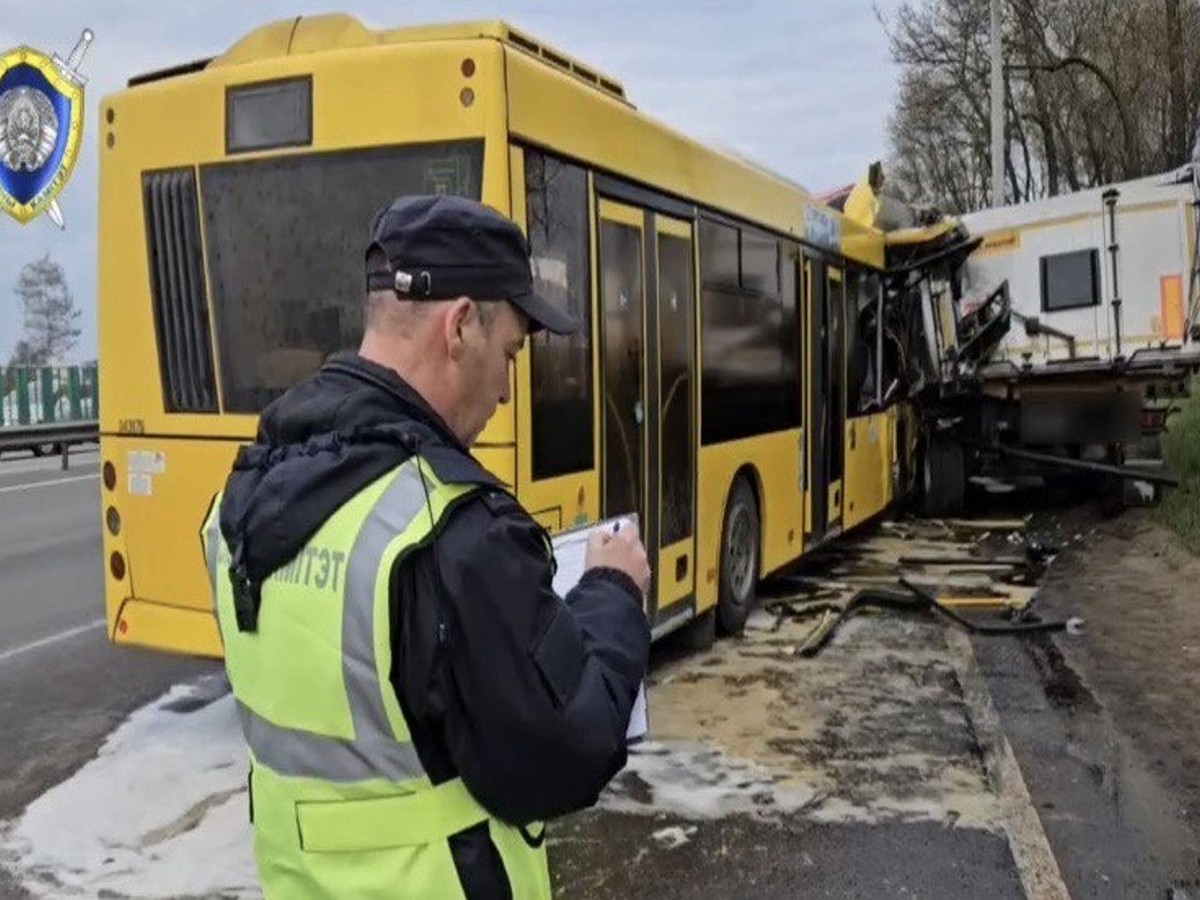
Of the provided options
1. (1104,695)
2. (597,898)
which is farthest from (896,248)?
(597,898)

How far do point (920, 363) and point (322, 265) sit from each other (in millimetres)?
8742

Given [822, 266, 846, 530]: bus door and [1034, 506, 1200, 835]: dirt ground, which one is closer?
[1034, 506, 1200, 835]: dirt ground

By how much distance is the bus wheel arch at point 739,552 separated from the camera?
8.12m

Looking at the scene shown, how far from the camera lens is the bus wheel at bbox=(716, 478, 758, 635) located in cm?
812

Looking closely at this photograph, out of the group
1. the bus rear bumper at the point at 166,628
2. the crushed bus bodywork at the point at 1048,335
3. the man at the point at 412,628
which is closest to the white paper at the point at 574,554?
the man at the point at 412,628

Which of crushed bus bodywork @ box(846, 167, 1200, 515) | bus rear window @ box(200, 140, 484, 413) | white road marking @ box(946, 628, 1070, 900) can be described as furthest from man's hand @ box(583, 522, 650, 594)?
crushed bus bodywork @ box(846, 167, 1200, 515)

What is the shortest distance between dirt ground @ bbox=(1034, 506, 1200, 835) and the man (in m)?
4.45

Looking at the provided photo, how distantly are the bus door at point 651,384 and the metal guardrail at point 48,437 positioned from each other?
1580 centimetres

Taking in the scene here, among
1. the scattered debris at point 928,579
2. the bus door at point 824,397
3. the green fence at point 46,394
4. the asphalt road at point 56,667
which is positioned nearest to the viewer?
the asphalt road at point 56,667

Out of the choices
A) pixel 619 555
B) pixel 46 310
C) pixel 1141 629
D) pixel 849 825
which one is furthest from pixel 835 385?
pixel 46 310

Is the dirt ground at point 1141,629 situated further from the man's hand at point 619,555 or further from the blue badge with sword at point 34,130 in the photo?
the blue badge with sword at point 34,130

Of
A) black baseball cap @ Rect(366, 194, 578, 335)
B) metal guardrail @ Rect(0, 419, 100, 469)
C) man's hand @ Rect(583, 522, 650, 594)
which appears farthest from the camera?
metal guardrail @ Rect(0, 419, 100, 469)

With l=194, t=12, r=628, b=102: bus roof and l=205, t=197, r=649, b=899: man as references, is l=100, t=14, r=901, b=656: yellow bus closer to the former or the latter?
l=194, t=12, r=628, b=102: bus roof

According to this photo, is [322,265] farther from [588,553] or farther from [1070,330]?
[1070,330]
